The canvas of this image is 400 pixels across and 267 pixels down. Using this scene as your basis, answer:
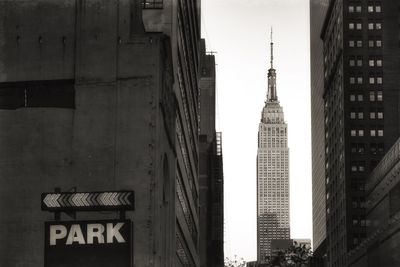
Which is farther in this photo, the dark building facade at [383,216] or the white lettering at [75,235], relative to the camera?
the dark building facade at [383,216]

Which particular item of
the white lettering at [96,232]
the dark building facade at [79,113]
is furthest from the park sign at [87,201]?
the white lettering at [96,232]

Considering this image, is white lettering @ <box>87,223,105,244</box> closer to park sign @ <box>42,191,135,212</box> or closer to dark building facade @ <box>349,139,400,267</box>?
park sign @ <box>42,191,135,212</box>

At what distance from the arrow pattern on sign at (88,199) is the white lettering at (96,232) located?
45.2 inches

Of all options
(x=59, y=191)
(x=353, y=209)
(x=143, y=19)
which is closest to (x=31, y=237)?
(x=59, y=191)

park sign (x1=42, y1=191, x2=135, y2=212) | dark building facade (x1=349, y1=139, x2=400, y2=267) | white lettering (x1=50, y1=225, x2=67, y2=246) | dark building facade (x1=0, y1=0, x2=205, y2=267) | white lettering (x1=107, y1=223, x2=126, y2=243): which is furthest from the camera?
dark building facade (x1=349, y1=139, x2=400, y2=267)

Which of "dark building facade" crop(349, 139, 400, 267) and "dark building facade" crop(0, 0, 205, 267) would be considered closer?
"dark building facade" crop(0, 0, 205, 267)

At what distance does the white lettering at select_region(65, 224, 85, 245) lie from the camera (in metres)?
41.2

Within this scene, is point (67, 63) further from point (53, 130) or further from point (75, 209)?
point (75, 209)

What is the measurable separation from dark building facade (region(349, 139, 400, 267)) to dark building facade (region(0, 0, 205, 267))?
9495cm

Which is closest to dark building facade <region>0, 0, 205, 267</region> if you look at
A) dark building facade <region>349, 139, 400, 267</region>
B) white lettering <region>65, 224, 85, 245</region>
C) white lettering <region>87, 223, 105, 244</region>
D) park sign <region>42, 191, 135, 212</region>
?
park sign <region>42, 191, 135, 212</region>

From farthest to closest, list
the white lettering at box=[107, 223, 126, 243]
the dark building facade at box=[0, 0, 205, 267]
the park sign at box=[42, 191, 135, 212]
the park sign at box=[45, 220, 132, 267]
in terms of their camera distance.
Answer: the dark building facade at box=[0, 0, 205, 267]
the park sign at box=[42, 191, 135, 212]
the white lettering at box=[107, 223, 126, 243]
the park sign at box=[45, 220, 132, 267]

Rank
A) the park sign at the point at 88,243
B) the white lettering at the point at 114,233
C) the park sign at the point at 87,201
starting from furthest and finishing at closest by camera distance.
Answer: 1. the park sign at the point at 87,201
2. the white lettering at the point at 114,233
3. the park sign at the point at 88,243

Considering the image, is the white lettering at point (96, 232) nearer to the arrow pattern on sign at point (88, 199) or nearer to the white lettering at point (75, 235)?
the white lettering at point (75, 235)

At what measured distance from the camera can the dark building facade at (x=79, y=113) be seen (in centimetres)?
4309
